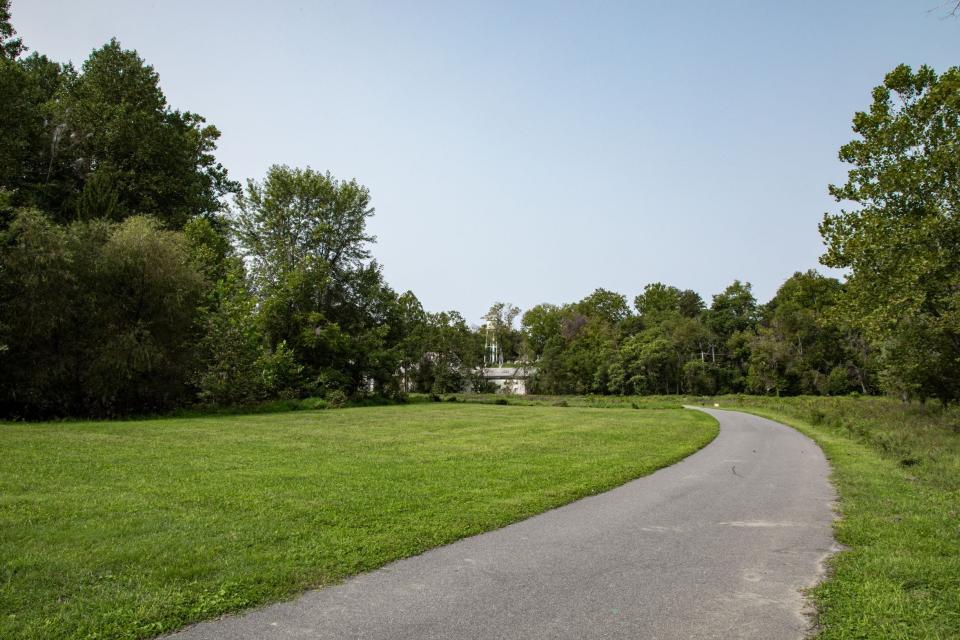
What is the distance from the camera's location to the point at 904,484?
10.0 metres

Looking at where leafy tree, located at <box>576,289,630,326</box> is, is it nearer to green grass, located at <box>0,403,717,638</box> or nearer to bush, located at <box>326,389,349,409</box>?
bush, located at <box>326,389,349,409</box>

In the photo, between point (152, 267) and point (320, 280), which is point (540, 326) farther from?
Result: point (152, 267)

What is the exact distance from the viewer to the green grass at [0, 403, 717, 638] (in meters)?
4.54

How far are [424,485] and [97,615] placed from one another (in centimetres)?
573

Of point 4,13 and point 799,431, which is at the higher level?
point 4,13

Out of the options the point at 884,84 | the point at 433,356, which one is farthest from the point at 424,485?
the point at 433,356

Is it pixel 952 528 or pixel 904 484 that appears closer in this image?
pixel 952 528

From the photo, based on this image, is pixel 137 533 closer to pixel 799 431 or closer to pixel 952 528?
pixel 952 528

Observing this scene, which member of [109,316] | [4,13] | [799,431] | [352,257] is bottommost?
[799,431]

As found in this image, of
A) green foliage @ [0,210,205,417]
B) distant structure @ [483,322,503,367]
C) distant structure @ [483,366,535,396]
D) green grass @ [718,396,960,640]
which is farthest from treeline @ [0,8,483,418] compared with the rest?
distant structure @ [483,322,503,367]

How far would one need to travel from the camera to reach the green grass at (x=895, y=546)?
4195 millimetres

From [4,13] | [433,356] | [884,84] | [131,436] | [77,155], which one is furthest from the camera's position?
[433,356]

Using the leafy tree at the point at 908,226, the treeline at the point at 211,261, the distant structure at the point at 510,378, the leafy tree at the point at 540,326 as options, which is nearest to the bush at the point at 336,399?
the treeline at the point at 211,261

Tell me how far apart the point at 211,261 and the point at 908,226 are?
3427 cm
